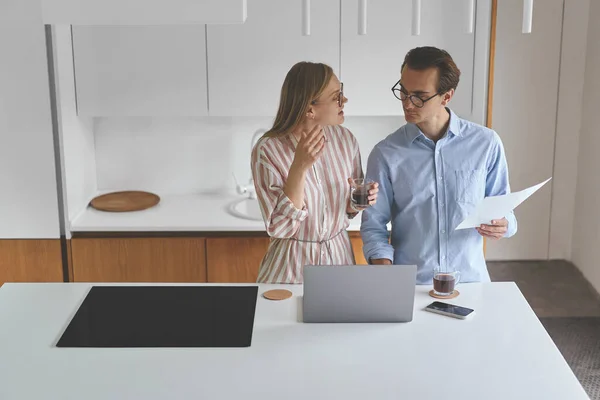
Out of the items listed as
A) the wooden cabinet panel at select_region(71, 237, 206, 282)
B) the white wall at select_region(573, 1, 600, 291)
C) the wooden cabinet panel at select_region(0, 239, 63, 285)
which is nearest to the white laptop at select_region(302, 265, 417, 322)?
the wooden cabinet panel at select_region(71, 237, 206, 282)

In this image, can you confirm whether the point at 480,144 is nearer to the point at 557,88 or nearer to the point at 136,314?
the point at 136,314

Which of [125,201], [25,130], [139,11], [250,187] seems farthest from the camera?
[250,187]

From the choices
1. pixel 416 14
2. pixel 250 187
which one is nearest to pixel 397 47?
pixel 250 187

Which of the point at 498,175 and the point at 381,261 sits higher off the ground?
the point at 498,175

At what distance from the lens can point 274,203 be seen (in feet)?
8.30

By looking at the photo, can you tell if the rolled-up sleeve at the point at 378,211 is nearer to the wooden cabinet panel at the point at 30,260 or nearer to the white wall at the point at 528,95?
the wooden cabinet panel at the point at 30,260

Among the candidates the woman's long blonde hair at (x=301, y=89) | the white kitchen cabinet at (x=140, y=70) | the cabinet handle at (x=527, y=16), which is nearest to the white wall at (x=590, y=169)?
the white kitchen cabinet at (x=140, y=70)

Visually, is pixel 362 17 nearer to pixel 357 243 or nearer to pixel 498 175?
pixel 498 175

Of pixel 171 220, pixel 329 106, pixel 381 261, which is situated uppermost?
pixel 329 106

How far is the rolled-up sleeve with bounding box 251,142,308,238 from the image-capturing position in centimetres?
250

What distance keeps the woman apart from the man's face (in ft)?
0.89

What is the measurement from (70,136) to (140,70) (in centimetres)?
50

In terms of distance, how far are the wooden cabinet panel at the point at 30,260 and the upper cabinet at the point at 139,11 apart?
1.95 metres

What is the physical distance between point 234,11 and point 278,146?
2.51 feet
